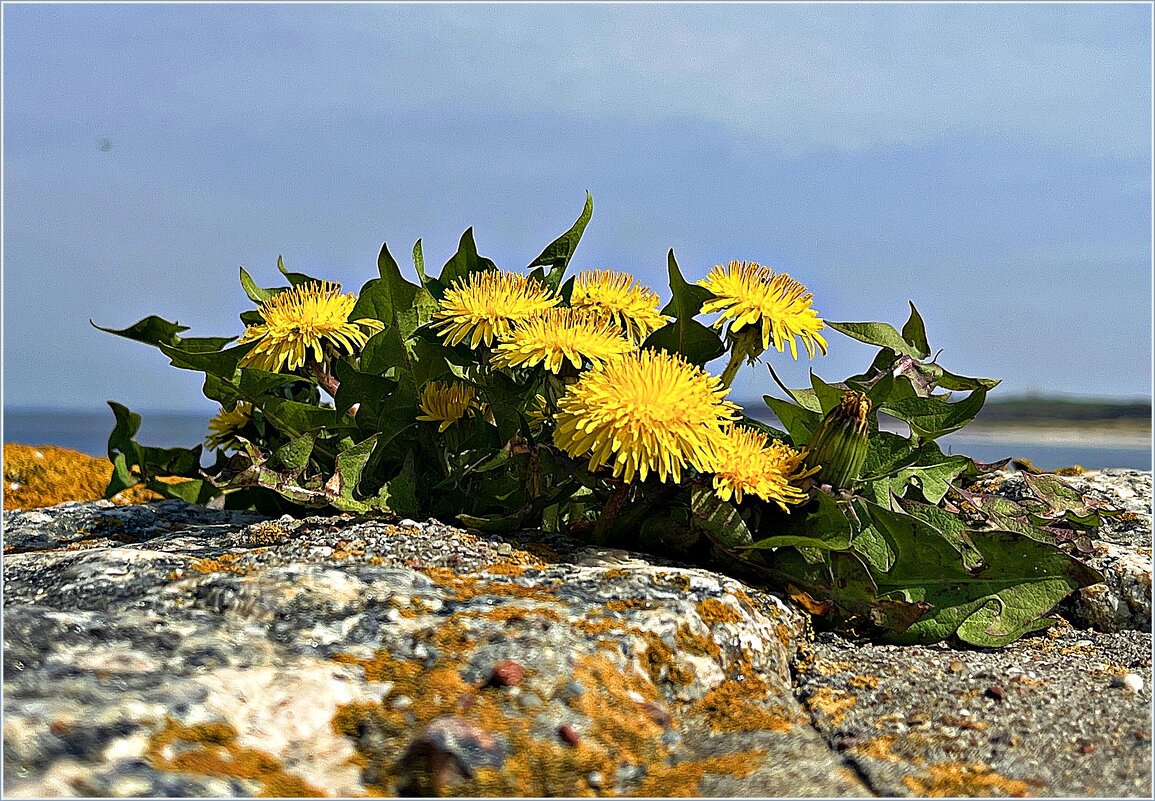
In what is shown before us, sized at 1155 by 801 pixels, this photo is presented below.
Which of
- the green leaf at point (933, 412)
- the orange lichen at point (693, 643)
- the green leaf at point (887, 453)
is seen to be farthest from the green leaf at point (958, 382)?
the orange lichen at point (693, 643)

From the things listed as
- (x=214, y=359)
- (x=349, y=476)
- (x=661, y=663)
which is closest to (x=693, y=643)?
(x=661, y=663)

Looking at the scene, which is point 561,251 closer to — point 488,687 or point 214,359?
point 214,359

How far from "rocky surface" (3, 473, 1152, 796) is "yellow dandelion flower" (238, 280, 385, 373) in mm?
666

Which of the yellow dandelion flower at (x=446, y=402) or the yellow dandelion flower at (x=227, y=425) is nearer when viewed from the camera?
the yellow dandelion flower at (x=446, y=402)

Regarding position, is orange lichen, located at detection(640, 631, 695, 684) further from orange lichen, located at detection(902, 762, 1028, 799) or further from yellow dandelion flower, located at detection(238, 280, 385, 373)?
yellow dandelion flower, located at detection(238, 280, 385, 373)

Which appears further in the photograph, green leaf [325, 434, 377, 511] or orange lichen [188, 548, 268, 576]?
green leaf [325, 434, 377, 511]

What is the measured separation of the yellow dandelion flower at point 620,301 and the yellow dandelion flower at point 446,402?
51 centimetres

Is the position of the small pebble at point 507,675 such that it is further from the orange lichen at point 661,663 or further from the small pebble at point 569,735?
the orange lichen at point 661,663

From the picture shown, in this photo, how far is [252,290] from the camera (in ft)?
14.1

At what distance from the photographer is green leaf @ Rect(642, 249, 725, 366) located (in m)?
3.46

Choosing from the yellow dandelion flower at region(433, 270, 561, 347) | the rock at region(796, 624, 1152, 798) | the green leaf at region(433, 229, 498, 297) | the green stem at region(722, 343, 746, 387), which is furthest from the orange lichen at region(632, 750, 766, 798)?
the green leaf at region(433, 229, 498, 297)

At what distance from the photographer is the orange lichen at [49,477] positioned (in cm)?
727

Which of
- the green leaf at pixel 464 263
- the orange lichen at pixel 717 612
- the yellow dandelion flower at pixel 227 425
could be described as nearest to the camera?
the orange lichen at pixel 717 612

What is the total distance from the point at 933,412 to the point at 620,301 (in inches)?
46.5
